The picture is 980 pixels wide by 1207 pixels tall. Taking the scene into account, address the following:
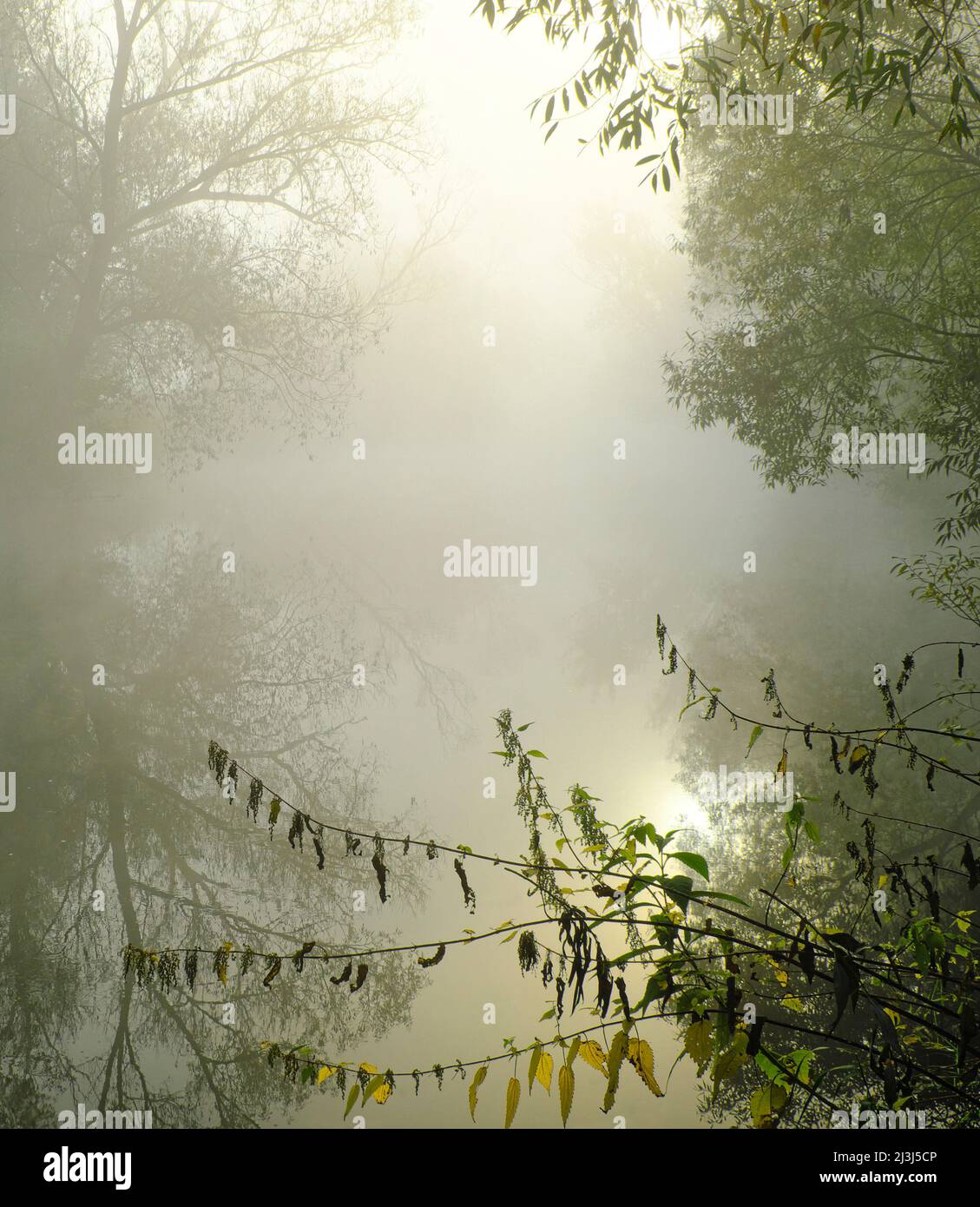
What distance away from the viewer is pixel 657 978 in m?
1.23

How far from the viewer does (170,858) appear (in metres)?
4.46

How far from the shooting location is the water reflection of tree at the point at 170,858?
297 centimetres

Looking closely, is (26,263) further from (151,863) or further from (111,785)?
(151,863)

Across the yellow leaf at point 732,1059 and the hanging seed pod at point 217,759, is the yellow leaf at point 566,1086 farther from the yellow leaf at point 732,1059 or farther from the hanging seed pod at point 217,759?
the hanging seed pod at point 217,759

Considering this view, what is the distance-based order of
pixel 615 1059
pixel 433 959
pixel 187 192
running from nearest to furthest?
pixel 615 1059 → pixel 433 959 → pixel 187 192

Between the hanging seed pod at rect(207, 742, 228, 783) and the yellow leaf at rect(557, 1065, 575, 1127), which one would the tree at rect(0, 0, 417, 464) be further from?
the yellow leaf at rect(557, 1065, 575, 1127)

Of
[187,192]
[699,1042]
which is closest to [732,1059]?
[699,1042]

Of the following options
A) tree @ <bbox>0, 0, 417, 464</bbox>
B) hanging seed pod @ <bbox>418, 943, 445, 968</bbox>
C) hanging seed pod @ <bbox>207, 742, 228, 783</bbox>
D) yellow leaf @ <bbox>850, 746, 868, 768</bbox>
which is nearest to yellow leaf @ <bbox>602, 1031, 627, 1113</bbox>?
hanging seed pod @ <bbox>418, 943, 445, 968</bbox>

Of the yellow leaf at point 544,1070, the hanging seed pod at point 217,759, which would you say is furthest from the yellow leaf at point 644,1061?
the hanging seed pod at point 217,759

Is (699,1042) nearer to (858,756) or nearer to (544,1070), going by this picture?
(544,1070)

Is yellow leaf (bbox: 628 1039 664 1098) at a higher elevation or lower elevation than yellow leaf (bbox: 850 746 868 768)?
lower

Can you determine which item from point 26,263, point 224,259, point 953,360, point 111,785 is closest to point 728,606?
point 953,360

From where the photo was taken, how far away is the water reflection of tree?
9.75ft
